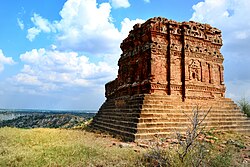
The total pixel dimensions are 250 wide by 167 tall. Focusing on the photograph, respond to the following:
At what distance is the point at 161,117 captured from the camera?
10750 mm

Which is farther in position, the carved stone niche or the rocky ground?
the rocky ground

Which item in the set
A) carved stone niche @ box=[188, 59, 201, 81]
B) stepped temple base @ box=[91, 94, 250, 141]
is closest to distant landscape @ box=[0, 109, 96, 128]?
stepped temple base @ box=[91, 94, 250, 141]

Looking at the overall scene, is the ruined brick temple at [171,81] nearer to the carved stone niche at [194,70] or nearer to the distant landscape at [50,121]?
the carved stone niche at [194,70]

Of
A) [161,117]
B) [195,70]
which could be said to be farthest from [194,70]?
[161,117]

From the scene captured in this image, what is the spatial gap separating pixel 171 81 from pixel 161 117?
2590 millimetres

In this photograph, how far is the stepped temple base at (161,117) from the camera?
1009cm

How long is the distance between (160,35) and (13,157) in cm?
940

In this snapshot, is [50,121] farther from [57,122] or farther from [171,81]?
[171,81]

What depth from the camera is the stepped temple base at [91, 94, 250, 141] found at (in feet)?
33.1

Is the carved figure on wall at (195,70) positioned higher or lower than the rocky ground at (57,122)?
higher

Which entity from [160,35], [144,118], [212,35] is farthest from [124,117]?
[212,35]

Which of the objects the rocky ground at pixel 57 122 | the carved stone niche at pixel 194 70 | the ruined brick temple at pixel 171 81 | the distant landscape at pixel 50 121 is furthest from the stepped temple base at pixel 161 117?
the rocky ground at pixel 57 122

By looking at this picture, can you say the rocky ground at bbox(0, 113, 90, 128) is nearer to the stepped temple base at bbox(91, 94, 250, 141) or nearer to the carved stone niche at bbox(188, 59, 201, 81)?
the stepped temple base at bbox(91, 94, 250, 141)

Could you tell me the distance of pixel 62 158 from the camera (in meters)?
6.54
